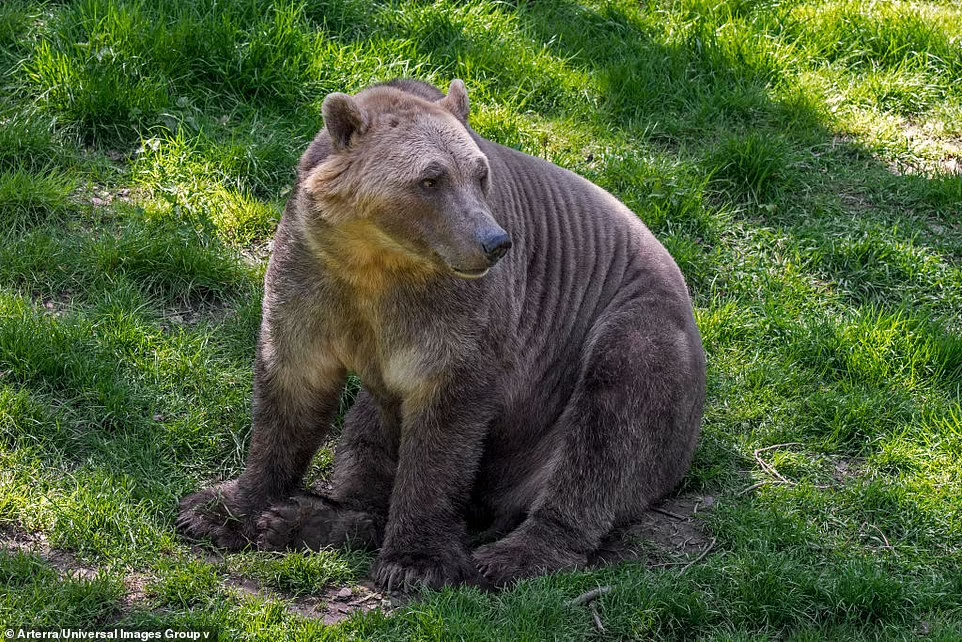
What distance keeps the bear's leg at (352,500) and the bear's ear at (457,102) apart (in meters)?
1.57

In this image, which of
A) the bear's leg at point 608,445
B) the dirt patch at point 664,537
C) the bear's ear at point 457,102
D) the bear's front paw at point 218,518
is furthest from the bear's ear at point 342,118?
the dirt patch at point 664,537

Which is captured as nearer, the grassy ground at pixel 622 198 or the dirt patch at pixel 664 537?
the grassy ground at pixel 622 198

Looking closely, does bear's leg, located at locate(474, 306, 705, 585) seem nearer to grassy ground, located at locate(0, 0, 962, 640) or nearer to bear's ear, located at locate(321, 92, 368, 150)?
grassy ground, located at locate(0, 0, 962, 640)

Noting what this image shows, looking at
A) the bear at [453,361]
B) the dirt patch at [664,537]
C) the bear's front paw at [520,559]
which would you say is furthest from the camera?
the dirt patch at [664,537]

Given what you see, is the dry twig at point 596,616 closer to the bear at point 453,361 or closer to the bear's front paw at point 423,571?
the bear at point 453,361

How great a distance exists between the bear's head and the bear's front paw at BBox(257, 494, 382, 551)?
1342 millimetres

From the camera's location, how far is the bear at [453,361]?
545 cm

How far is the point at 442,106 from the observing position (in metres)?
5.77

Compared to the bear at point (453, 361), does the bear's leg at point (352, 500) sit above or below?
below

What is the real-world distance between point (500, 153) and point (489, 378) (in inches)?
51.9

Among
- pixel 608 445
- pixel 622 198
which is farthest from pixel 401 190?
pixel 622 198

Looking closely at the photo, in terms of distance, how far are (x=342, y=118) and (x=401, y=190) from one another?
44cm

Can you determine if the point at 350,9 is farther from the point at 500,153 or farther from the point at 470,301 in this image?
the point at 470,301

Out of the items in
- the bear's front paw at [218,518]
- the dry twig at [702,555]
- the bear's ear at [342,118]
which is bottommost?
the bear's front paw at [218,518]
